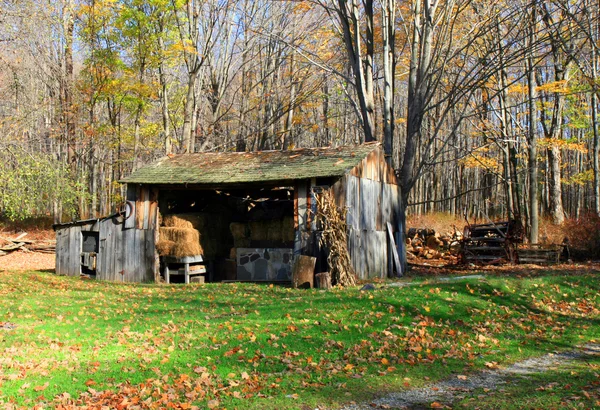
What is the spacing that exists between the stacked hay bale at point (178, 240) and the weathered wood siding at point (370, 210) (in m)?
5.54

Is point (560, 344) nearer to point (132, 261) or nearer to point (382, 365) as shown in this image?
point (382, 365)

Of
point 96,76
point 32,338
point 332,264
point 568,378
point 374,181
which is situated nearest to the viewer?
point 568,378

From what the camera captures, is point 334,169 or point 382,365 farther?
point 334,169

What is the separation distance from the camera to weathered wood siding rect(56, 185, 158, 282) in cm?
2058

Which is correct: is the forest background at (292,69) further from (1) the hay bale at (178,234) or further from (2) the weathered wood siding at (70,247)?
(1) the hay bale at (178,234)

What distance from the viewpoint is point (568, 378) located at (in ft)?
27.6

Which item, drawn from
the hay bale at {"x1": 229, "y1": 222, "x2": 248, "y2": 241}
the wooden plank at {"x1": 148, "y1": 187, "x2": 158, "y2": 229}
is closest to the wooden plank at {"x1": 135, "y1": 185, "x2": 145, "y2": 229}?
the wooden plank at {"x1": 148, "y1": 187, "x2": 158, "y2": 229}

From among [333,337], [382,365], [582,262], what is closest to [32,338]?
[333,337]

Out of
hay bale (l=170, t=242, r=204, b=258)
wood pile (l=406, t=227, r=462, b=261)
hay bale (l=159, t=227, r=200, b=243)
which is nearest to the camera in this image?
hay bale (l=170, t=242, r=204, b=258)

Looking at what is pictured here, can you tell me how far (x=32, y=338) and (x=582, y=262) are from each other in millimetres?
22240

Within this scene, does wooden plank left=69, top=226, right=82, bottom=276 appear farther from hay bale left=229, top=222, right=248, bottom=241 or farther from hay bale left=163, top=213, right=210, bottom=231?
hay bale left=229, top=222, right=248, bottom=241

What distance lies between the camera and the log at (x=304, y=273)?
17.5 m

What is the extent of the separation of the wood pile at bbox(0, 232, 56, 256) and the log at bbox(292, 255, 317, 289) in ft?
62.8

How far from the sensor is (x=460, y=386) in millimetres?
7957
